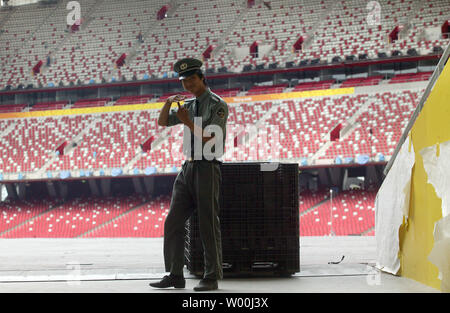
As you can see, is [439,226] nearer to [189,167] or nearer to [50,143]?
[189,167]

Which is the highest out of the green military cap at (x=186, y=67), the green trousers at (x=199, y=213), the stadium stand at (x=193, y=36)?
the stadium stand at (x=193, y=36)

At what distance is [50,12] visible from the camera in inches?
1296

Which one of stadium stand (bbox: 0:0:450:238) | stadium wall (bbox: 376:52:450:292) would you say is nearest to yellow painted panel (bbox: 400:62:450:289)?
stadium wall (bbox: 376:52:450:292)

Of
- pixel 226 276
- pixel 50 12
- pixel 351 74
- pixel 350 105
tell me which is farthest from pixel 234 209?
pixel 50 12

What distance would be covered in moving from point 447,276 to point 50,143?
2680cm

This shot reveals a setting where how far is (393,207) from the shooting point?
4324 millimetres

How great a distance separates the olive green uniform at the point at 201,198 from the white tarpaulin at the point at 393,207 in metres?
1.48

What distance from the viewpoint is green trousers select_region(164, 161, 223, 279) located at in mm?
3416

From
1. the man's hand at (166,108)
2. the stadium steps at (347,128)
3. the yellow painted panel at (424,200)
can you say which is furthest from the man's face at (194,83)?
the stadium steps at (347,128)

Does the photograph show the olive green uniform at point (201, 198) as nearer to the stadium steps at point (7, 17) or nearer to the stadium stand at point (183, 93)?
the stadium stand at point (183, 93)

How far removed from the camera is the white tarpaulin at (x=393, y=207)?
13.1 ft

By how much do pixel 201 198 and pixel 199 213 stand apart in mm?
106

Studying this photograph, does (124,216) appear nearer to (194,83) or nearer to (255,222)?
(255,222)

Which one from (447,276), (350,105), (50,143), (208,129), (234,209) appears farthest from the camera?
(50,143)
